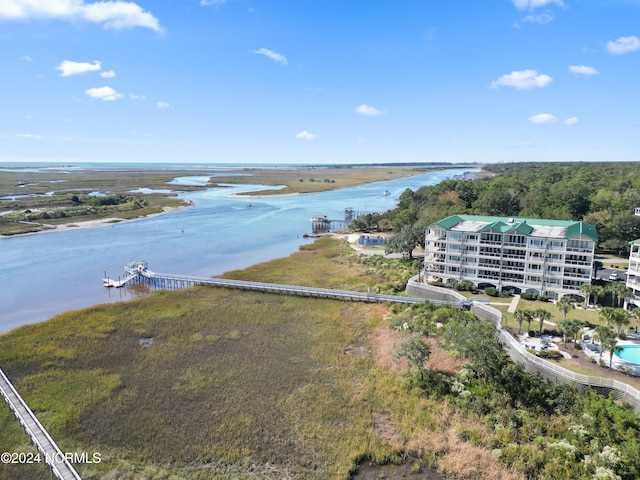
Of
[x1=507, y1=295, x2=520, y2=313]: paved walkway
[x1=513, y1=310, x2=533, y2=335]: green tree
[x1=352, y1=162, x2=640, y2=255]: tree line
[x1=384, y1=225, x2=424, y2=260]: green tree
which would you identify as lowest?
[x1=507, y1=295, x2=520, y2=313]: paved walkway

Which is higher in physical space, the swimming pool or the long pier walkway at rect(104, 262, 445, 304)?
the swimming pool

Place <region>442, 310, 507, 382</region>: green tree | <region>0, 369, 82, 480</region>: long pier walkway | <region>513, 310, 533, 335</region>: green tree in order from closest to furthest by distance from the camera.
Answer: <region>0, 369, 82, 480</region>: long pier walkway, <region>442, 310, 507, 382</region>: green tree, <region>513, 310, 533, 335</region>: green tree

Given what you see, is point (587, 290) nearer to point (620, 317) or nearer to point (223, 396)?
point (620, 317)

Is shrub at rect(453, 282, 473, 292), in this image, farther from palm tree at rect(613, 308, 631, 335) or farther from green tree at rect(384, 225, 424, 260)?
palm tree at rect(613, 308, 631, 335)

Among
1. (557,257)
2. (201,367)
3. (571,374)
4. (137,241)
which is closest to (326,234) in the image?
(137,241)

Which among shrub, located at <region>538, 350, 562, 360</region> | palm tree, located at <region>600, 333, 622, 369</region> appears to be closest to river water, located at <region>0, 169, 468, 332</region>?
shrub, located at <region>538, 350, 562, 360</region>

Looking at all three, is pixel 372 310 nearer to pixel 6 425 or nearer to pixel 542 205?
pixel 6 425

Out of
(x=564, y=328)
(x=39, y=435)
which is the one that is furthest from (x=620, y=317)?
(x=39, y=435)
